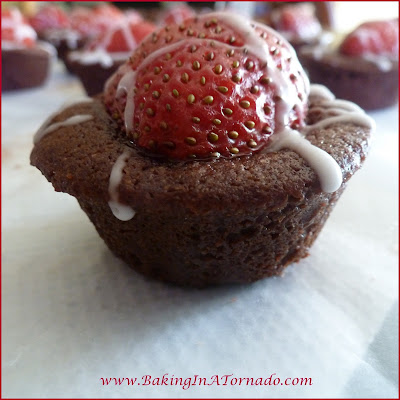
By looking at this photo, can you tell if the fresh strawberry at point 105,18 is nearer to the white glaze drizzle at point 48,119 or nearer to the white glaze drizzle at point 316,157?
the white glaze drizzle at point 48,119

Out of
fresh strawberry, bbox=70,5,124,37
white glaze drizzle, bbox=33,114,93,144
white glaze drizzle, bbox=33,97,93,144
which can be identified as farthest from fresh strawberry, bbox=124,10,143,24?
white glaze drizzle, bbox=33,114,93,144

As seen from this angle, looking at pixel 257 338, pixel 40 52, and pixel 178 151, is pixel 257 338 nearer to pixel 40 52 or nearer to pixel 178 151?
pixel 178 151

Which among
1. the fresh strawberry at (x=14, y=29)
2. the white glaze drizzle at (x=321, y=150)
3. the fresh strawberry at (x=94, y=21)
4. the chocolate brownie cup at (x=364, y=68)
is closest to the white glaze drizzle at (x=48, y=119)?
the white glaze drizzle at (x=321, y=150)

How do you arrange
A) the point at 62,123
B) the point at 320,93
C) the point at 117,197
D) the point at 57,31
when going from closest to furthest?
the point at 117,197
the point at 62,123
the point at 320,93
the point at 57,31

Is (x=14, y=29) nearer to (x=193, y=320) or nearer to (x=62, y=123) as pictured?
(x=62, y=123)

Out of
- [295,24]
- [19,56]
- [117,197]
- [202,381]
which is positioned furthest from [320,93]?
[295,24]

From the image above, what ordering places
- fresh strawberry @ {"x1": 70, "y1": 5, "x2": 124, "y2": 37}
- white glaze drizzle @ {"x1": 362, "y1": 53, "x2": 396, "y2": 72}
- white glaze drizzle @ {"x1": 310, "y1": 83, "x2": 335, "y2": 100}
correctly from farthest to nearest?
fresh strawberry @ {"x1": 70, "y1": 5, "x2": 124, "y2": 37}, white glaze drizzle @ {"x1": 362, "y1": 53, "x2": 396, "y2": 72}, white glaze drizzle @ {"x1": 310, "y1": 83, "x2": 335, "y2": 100}

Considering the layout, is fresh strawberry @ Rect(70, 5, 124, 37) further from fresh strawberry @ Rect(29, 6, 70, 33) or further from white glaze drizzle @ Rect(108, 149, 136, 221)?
white glaze drizzle @ Rect(108, 149, 136, 221)
